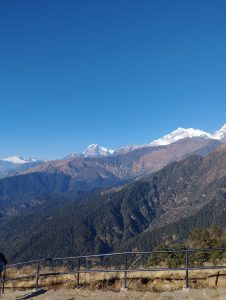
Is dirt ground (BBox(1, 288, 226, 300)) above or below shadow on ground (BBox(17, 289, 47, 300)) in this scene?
above

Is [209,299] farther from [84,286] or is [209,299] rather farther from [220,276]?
[84,286]

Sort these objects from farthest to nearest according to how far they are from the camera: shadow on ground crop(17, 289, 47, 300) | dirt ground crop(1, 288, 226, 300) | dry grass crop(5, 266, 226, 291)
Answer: shadow on ground crop(17, 289, 47, 300) < dry grass crop(5, 266, 226, 291) < dirt ground crop(1, 288, 226, 300)

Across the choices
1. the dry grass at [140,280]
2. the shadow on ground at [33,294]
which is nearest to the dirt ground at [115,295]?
the shadow on ground at [33,294]

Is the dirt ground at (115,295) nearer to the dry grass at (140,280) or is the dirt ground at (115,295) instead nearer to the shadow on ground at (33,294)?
the shadow on ground at (33,294)

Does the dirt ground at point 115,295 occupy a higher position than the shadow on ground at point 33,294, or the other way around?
the dirt ground at point 115,295

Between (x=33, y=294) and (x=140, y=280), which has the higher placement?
(x=140, y=280)

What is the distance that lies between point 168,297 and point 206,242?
33.4 m

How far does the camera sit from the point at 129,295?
16.0m

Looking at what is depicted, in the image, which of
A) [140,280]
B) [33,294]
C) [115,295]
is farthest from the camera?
[33,294]

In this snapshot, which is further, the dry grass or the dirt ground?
the dry grass

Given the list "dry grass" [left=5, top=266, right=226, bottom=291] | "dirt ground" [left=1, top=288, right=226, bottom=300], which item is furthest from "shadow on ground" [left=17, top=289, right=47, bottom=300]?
"dry grass" [left=5, top=266, right=226, bottom=291]

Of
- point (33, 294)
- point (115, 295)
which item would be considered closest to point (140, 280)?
point (115, 295)

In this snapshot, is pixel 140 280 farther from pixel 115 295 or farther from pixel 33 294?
pixel 33 294

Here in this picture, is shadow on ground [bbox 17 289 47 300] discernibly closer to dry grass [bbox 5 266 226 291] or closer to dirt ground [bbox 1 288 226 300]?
dirt ground [bbox 1 288 226 300]
